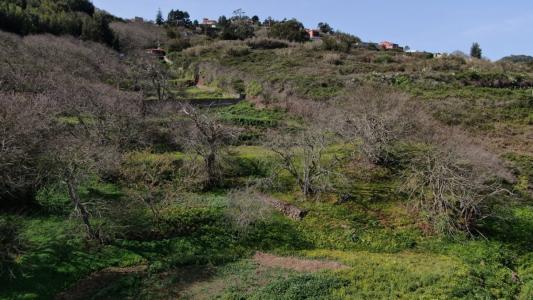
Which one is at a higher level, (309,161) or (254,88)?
(254,88)

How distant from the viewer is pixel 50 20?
67.8 meters

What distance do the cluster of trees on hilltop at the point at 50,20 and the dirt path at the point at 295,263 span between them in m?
54.2

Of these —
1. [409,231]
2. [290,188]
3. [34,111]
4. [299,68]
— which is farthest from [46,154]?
[299,68]

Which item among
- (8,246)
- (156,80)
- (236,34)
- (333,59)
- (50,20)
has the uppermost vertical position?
(236,34)

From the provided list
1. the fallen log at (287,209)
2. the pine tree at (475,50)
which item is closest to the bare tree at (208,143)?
the fallen log at (287,209)

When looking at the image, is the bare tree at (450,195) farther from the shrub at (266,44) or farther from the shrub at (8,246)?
the shrub at (266,44)

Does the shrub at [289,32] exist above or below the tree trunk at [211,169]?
above

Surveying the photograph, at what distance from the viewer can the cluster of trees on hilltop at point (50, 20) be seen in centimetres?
6103

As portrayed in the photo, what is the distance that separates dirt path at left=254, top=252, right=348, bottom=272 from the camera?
2334 centimetres

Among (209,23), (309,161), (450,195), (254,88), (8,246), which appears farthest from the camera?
(209,23)

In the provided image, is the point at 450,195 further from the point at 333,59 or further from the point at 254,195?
the point at 333,59

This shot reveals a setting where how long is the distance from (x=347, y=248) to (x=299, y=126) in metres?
21.2

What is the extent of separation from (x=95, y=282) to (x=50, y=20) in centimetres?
5859

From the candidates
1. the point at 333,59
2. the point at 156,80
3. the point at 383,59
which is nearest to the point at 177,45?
the point at 333,59
